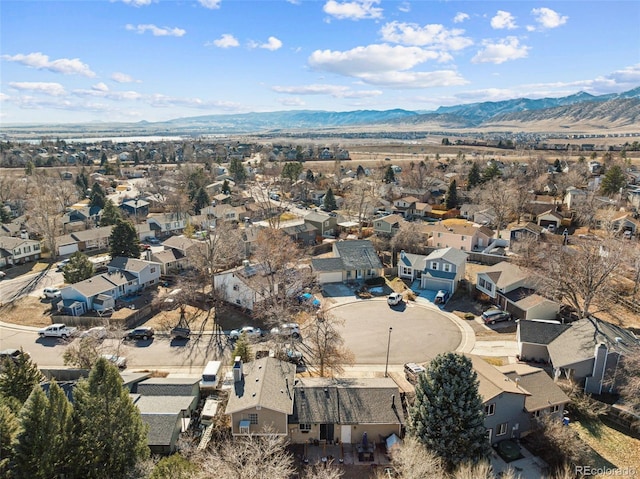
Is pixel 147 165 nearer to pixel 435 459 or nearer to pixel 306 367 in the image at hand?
pixel 306 367

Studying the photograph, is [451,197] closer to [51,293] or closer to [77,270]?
[77,270]

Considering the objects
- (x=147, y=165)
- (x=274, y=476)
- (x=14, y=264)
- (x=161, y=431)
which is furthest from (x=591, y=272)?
(x=147, y=165)

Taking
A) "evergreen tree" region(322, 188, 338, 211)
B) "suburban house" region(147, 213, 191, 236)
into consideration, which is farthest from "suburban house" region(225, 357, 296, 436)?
"evergreen tree" region(322, 188, 338, 211)

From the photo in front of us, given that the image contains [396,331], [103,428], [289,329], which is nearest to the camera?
[103,428]

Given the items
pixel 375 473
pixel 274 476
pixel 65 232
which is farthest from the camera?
pixel 65 232

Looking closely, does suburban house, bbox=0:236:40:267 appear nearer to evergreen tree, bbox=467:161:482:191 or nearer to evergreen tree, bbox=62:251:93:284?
evergreen tree, bbox=62:251:93:284

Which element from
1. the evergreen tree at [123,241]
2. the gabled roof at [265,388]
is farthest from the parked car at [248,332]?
the evergreen tree at [123,241]

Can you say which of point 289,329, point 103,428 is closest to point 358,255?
→ point 289,329
